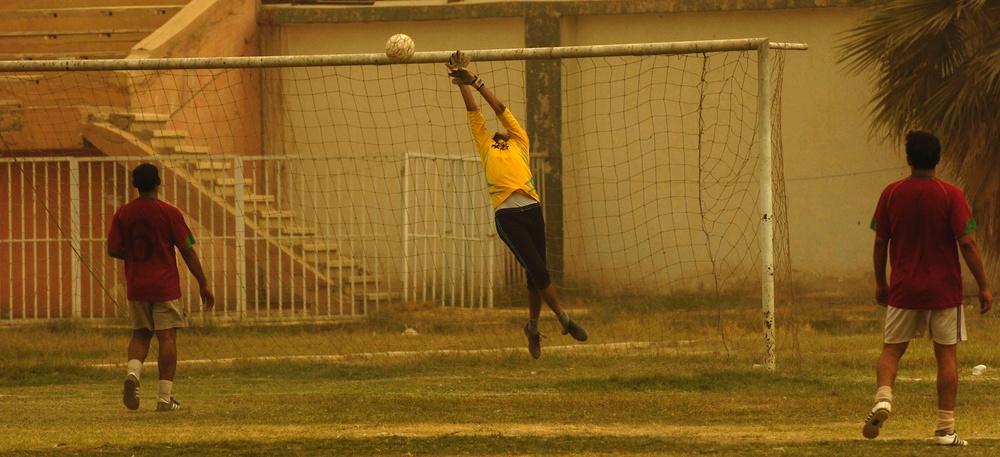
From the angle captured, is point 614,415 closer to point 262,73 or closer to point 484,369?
point 484,369

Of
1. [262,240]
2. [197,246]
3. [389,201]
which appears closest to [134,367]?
[262,240]

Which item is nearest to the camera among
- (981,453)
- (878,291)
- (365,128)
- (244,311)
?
(981,453)

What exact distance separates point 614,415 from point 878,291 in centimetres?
223

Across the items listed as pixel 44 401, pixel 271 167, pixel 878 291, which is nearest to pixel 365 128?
pixel 271 167

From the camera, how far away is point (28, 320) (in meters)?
17.1

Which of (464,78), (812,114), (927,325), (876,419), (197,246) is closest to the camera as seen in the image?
(876,419)

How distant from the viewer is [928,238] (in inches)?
286

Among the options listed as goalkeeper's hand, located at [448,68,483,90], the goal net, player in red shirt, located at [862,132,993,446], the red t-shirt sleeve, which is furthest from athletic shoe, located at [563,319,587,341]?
the red t-shirt sleeve

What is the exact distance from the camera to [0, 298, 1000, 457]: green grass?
7863mm

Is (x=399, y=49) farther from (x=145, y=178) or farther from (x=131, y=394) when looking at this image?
(x=131, y=394)

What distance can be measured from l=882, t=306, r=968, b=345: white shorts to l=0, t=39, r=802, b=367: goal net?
6.48m

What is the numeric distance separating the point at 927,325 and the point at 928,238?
49 cm

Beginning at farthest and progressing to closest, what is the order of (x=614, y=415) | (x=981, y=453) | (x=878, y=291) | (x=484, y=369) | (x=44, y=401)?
1. (x=484, y=369)
2. (x=44, y=401)
3. (x=614, y=415)
4. (x=878, y=291)
5. (x=981, y=453)

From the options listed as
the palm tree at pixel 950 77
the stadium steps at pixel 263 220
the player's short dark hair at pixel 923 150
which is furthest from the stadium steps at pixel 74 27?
the player's short dark hair at pixel 923 150
